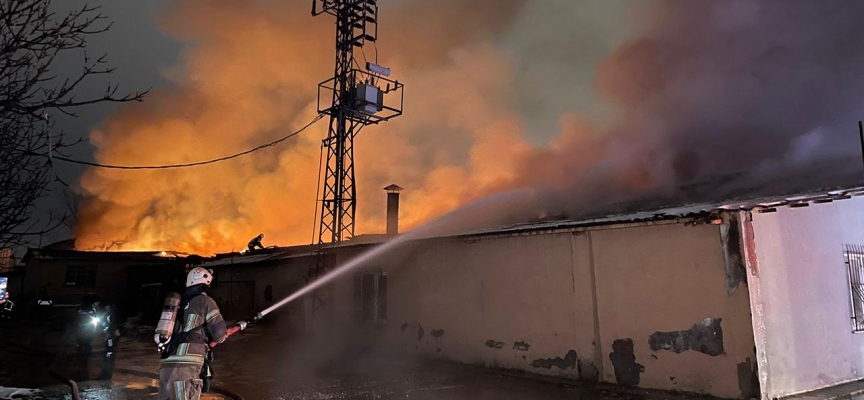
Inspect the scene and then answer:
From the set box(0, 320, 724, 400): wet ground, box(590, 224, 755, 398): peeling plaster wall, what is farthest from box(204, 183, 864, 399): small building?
box(0, 320, 724, 400): wet ground

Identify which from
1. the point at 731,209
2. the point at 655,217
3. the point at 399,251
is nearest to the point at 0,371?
the point at 399,251

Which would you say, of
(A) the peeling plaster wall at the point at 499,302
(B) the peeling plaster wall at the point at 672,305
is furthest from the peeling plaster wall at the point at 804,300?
(A) the peeling plaster wall at the point at 499,302

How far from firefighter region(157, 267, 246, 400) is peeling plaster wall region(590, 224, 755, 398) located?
237 inches

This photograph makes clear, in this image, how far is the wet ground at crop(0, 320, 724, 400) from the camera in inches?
331

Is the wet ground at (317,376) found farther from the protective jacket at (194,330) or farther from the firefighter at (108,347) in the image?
the protective jacket at (194,330)

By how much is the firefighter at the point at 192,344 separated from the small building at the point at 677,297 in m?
5.98

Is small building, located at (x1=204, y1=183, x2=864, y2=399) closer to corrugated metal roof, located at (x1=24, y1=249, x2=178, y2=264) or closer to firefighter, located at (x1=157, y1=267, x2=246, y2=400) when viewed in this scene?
firefighter, located at (x1=157, y1=267, x2=246, y2=400)

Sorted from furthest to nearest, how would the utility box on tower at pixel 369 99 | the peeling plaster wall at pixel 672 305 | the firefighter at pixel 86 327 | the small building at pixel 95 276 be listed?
the small building at pixel 95 276 → the utility box on tower at pixel 369 99 → the firefighter at pixel 86 327 → the peeling plaster wall at pixel 672 305

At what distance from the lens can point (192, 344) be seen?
16.3 ft

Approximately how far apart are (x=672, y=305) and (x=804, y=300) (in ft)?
6.38

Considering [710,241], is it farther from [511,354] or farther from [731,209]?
[511,354]

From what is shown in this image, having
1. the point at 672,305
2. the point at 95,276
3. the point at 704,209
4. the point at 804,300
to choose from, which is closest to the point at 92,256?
the point at 95,276

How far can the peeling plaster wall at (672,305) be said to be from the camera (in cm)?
739

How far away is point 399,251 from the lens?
1284 centimetres
